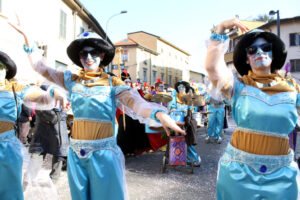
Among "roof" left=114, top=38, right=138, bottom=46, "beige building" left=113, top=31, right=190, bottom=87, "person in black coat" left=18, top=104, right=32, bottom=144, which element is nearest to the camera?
"person in black coat" left=18, top=104, right=32, bottom=144

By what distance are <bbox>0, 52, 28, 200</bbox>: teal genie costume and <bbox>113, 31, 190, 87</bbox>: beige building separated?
30314 mm

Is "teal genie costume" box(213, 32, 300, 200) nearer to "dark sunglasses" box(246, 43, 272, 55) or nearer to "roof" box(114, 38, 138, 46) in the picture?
"dark sunglasses" box(246, 43, 272, 55)

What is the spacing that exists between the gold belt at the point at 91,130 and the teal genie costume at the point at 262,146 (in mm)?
1057

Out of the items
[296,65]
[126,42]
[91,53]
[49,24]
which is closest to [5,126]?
[91,53]

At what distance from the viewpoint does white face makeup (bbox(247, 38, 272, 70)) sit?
7.36 ft

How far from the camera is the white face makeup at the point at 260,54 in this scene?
2.24 m

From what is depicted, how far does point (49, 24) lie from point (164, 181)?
10897mm

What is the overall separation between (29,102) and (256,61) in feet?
7.85

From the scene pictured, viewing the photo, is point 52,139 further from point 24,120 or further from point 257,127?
point 257,127

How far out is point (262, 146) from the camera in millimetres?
2084

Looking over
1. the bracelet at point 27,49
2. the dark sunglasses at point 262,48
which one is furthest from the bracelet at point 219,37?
the bracelet at point 27,49

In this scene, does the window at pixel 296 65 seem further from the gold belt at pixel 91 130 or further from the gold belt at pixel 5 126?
the gold belt at pixel 5 126

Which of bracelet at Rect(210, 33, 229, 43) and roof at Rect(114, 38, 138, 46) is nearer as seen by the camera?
bracelet at Rect(210, 33, 229, 43)

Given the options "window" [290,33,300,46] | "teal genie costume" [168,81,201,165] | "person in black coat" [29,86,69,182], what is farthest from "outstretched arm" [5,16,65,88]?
"window" [290,33,300,46]
